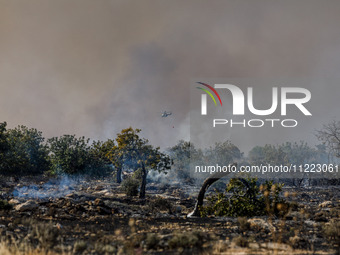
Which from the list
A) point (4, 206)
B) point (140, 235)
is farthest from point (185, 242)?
point (4, 206)

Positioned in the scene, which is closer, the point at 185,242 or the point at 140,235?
the point at 185,242

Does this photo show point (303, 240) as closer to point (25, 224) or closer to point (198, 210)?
point (198, 210)

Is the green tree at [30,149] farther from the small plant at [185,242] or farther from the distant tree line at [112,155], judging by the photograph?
the small plant at [185,242]

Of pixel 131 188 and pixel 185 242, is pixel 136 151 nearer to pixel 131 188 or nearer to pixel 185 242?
pixel 131 188

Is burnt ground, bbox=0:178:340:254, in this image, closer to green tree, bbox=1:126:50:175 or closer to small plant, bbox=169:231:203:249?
small plant, bbox=169:231:203:249

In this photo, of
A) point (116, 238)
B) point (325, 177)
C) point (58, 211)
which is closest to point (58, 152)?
point (58, 211)

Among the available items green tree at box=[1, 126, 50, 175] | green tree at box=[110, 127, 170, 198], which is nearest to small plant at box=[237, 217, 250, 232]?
green tree at box=[110, 127, 170, 198]

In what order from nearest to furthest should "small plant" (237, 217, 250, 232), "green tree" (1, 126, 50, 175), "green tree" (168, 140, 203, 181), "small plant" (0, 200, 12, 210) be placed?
"small plant" (237, 217, 250, 232)
"small plant" (0, 200, 12, 210)
"green tree" (1, 126, 50, 175)
"green tree" (168, 140, 203, 181)

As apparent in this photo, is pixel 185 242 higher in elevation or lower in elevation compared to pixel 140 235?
higher

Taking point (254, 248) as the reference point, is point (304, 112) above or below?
above

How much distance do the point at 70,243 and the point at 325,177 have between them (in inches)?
2008

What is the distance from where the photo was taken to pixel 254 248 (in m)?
8.22

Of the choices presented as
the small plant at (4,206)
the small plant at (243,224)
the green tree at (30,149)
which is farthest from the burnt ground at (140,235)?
the green tree at (30,149)

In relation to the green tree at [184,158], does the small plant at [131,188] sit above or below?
below
